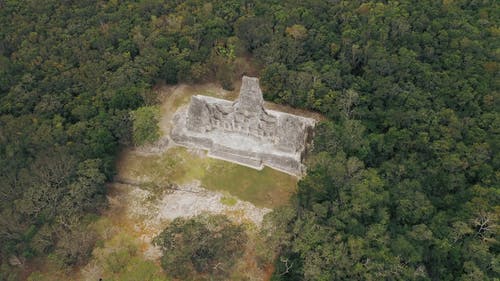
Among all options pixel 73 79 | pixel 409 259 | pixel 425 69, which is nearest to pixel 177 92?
pixel 73 79

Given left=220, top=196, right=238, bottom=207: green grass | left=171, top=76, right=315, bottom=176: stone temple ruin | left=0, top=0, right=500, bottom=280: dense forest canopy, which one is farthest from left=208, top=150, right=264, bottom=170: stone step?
left=0, top=0, right=500, bottom=280: dense forest canopy

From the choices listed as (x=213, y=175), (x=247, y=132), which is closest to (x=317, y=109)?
(x=247, y=132)

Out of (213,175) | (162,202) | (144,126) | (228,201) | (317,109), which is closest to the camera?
(228,201)

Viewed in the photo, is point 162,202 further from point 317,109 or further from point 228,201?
point 317,109

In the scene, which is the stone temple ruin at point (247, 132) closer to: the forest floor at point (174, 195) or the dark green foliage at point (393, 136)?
the forest floor at point (174, 195)

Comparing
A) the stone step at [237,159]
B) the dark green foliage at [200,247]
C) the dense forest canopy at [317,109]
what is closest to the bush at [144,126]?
the dense forest canopy at [317,109]
